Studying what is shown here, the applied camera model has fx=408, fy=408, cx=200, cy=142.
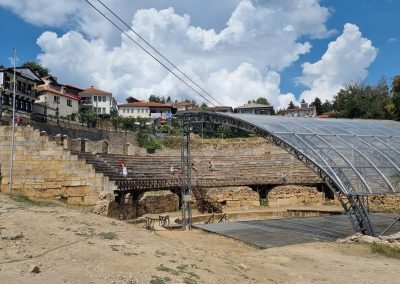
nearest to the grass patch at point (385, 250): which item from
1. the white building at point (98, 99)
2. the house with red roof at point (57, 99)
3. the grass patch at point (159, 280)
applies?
the grass patch at point (159, 280)

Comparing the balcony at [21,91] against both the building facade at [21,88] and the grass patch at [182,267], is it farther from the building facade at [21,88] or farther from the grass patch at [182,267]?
the grass patch at [182,267]

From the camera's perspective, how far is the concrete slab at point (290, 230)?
A: 58.3ft

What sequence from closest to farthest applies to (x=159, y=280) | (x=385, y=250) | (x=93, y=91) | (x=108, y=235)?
(x=159, y=280) → (x=108, y=235) → (x=385, y=250) → (x=93, y=91)

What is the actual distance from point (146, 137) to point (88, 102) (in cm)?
2955

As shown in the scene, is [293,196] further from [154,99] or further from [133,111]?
[154,99]

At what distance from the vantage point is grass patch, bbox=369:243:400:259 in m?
14.8

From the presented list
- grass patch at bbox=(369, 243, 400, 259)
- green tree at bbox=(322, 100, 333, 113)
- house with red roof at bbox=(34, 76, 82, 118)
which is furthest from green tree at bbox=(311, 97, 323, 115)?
grass patch at bbox=(369, 243, 400, 259)

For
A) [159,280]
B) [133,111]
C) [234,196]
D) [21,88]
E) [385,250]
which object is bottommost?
[385,250]

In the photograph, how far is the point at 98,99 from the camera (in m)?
78.6

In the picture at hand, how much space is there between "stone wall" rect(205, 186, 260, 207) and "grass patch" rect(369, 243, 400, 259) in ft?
63.3

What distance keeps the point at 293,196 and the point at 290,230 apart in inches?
641

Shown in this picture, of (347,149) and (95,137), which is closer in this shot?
(347,149)

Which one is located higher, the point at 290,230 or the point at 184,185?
the point at 184,185

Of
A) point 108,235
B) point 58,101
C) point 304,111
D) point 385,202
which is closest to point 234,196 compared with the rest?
point 385,202
